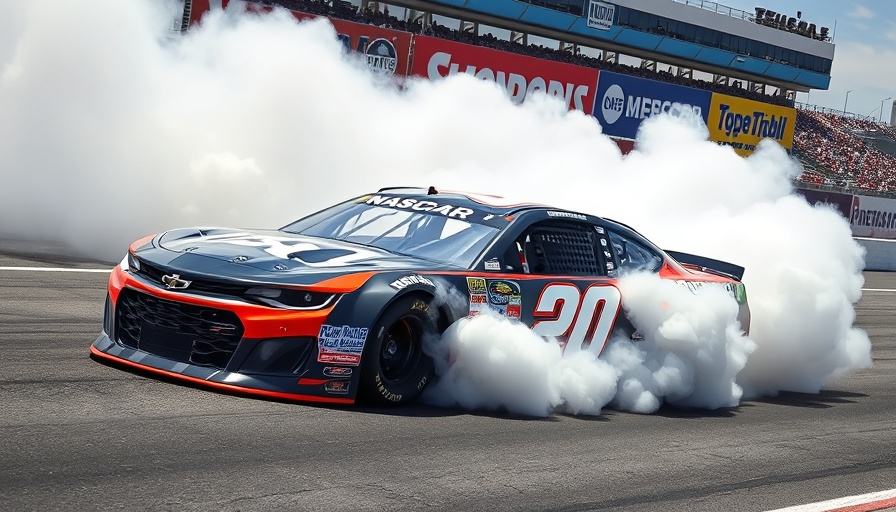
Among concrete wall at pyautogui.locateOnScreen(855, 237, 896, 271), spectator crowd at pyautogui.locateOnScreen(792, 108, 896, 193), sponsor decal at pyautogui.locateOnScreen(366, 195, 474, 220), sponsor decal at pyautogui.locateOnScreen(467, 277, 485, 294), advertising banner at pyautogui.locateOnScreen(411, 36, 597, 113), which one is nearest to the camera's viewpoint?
sponsor decal at pyautogui.locateOnScreen(467, 277, 485, 294)

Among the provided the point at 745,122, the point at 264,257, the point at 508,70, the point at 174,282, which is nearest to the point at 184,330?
the point at 174,282

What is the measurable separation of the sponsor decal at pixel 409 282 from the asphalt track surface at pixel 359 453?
0.70 metres

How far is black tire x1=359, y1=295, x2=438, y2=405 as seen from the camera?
5.78 metres

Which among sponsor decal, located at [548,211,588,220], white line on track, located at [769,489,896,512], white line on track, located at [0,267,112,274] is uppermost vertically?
sponsor decal, located at [548,211,588,220]

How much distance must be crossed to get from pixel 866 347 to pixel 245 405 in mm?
6273

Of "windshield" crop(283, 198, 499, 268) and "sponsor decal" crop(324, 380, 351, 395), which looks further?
"windshield" crop(283, 198, 499, 268)

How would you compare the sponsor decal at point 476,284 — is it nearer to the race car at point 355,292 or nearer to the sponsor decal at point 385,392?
the race car at point 355,292

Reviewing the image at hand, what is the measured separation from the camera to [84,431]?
4.70 meters

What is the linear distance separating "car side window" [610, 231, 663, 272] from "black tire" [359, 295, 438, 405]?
195 cm

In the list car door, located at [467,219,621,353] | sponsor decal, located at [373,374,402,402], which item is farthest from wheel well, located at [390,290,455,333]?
sponsor decal, located at [373,374,402,402]

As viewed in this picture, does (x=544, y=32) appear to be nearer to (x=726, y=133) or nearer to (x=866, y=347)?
(x=726, y=133)

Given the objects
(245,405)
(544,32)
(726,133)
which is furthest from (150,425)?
(544,32)

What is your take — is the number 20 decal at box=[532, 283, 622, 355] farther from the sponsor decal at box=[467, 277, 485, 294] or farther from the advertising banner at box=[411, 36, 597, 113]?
the advertising banner at box=[411, 36, 597, 113]

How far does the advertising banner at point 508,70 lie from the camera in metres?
24.9
